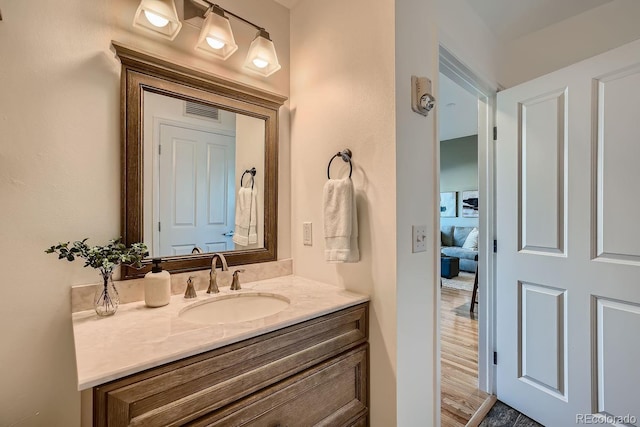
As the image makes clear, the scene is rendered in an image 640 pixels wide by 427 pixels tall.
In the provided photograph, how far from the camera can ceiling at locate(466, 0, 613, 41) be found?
161 cm

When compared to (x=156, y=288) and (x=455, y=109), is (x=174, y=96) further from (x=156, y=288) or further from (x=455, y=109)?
(x=455, y=109)

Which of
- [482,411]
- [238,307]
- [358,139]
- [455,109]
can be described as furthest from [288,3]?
[455,109]

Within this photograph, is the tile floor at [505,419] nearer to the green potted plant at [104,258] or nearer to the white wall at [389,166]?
the white wall at [389,166]

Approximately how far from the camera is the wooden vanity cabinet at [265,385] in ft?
2.29

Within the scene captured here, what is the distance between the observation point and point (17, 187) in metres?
0.98

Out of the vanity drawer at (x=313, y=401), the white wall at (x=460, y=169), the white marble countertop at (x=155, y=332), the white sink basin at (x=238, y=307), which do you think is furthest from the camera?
the white wall at (x=460, y=169)

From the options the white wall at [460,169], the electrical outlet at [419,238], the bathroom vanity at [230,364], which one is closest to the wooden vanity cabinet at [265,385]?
the bathroom vanity at [230,364]

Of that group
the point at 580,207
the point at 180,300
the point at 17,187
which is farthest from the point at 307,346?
the point at 580,207

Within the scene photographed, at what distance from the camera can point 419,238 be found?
1.26m

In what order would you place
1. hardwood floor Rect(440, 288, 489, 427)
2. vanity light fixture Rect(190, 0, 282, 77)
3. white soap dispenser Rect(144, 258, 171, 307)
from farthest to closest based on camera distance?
hardwood floor Rect(440, 288, 489, 427) → vanity light fixture Rect(190, 0, 282, 77) → white soap dispenser Rect(144, 258, 171, 307)

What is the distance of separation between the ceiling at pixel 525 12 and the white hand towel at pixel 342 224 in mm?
1357

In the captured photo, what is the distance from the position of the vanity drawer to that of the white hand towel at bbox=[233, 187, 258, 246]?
760mm

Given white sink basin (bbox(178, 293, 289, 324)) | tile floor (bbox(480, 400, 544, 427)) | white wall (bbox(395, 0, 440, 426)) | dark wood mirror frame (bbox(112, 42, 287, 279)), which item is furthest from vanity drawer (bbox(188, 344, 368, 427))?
tile floor (bbox(480, 400, 544, 427))

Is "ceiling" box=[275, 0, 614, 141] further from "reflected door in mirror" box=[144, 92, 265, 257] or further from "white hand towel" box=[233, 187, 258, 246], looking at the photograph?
"white hand towel" box=[233, 187, 258, 246]
